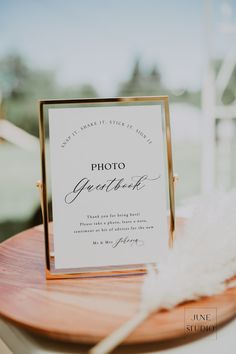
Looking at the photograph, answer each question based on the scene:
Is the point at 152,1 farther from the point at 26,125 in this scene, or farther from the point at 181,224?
the point at 181,224

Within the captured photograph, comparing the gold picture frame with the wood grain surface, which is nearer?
the wood grain surface

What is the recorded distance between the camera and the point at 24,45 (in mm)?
4797

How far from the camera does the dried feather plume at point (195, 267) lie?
592mm

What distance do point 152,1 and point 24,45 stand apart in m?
1.67

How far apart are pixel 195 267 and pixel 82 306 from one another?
204mm

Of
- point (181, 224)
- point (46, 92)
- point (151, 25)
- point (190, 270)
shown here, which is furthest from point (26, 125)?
point (190, 270)
